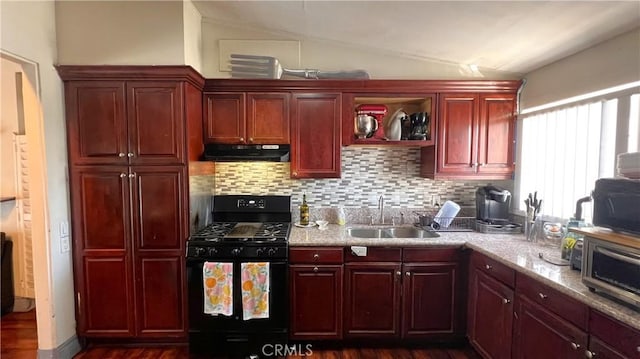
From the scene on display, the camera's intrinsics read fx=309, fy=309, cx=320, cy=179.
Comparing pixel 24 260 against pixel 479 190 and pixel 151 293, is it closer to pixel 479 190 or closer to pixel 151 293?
pixel 151 293

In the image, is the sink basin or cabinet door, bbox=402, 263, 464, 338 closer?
cabinet door, bbox=402, 263, 464, 338

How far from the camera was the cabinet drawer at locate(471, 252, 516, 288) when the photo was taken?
6.33 ft

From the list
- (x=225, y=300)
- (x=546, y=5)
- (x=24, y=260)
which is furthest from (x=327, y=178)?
(x=24, y=260)

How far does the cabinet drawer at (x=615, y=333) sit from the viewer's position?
3.97 ft

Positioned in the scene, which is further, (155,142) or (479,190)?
(479,190)

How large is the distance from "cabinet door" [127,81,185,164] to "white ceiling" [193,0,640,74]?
81cm

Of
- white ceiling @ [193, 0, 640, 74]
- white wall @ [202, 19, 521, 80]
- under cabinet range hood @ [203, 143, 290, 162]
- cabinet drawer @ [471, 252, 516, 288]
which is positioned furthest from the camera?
white wall @ [202, 19, 521, 80]

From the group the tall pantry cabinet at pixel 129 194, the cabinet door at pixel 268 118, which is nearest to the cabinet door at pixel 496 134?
the cabinet door at pixel 268 118

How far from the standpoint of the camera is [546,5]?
5.74 feet

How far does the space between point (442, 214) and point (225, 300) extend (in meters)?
2.02

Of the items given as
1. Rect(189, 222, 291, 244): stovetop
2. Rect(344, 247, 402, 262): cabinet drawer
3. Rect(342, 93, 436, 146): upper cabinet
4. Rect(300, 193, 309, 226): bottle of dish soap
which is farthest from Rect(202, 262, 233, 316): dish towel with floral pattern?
Rect(342, 93, 436, 146): upper cabinet

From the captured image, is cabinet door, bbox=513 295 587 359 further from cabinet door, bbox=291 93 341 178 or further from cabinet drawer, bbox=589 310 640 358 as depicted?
cabinet door, bbox=291 93 341 178

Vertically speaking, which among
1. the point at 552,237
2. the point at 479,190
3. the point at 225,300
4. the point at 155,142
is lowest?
the point at 225,300

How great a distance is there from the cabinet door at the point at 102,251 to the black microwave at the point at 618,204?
2.95 metres
